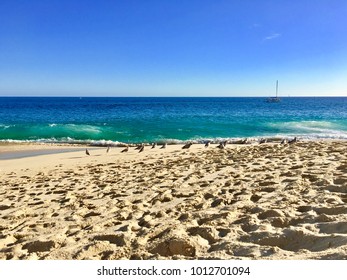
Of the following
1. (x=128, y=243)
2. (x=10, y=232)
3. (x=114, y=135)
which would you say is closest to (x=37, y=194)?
(x=10, y=232)

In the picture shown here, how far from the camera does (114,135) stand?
25.0 metres

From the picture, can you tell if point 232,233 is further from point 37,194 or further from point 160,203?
point 37,194

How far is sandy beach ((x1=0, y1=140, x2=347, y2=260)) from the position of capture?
3340 millimetres

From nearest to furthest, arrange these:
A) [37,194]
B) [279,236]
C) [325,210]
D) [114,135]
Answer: [279,236] < [325,210] < [37,194] < [114,135]

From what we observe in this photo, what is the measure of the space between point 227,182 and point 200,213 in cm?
190

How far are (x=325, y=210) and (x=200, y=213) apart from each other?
157 cm

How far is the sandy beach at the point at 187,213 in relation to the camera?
11.0ft

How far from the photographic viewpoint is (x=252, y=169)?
23.9 ft

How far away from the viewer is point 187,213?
176 inches

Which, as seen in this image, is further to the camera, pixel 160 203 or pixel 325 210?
pixel 160 203
